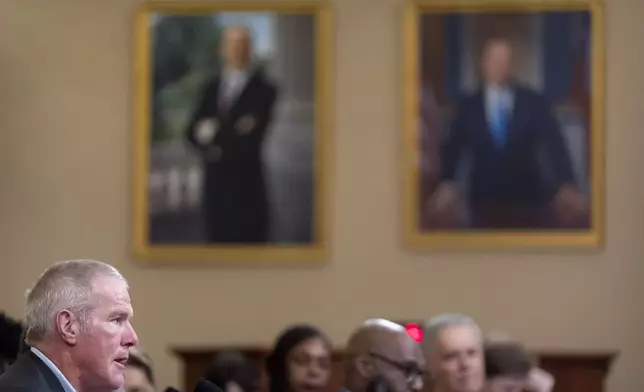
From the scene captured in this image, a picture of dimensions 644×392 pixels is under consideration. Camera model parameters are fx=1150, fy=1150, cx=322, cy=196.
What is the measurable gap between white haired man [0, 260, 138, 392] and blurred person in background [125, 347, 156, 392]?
83.4 inches

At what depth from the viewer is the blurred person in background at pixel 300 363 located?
6.56 m

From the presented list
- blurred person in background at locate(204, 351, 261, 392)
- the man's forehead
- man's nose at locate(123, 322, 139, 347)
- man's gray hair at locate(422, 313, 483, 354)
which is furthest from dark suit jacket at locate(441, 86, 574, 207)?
man's nose at locate(123, 322, 139, 347)

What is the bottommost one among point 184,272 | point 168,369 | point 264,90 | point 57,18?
point 168,369

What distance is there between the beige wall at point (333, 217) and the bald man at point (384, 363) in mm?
3865

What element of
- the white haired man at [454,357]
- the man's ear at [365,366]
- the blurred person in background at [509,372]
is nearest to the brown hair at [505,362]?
the blurred person in background at [509,372]

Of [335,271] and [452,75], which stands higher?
[452,75]

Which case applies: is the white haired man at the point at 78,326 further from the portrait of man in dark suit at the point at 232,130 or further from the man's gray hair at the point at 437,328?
the portrait of man in dark suit at the point at 232,130

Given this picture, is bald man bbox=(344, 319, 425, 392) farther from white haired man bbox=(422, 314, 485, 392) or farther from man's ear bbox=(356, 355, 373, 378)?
white haired man bbox=(422, 314, 485, 392)

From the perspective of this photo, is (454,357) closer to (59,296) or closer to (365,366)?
(365,366)

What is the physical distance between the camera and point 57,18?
9.80 m

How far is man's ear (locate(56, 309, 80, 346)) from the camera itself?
3527 millimetres

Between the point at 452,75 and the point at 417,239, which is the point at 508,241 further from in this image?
the point at 452,75

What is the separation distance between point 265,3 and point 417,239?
236 cm

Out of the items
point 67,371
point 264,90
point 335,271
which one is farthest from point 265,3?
point 67,371
